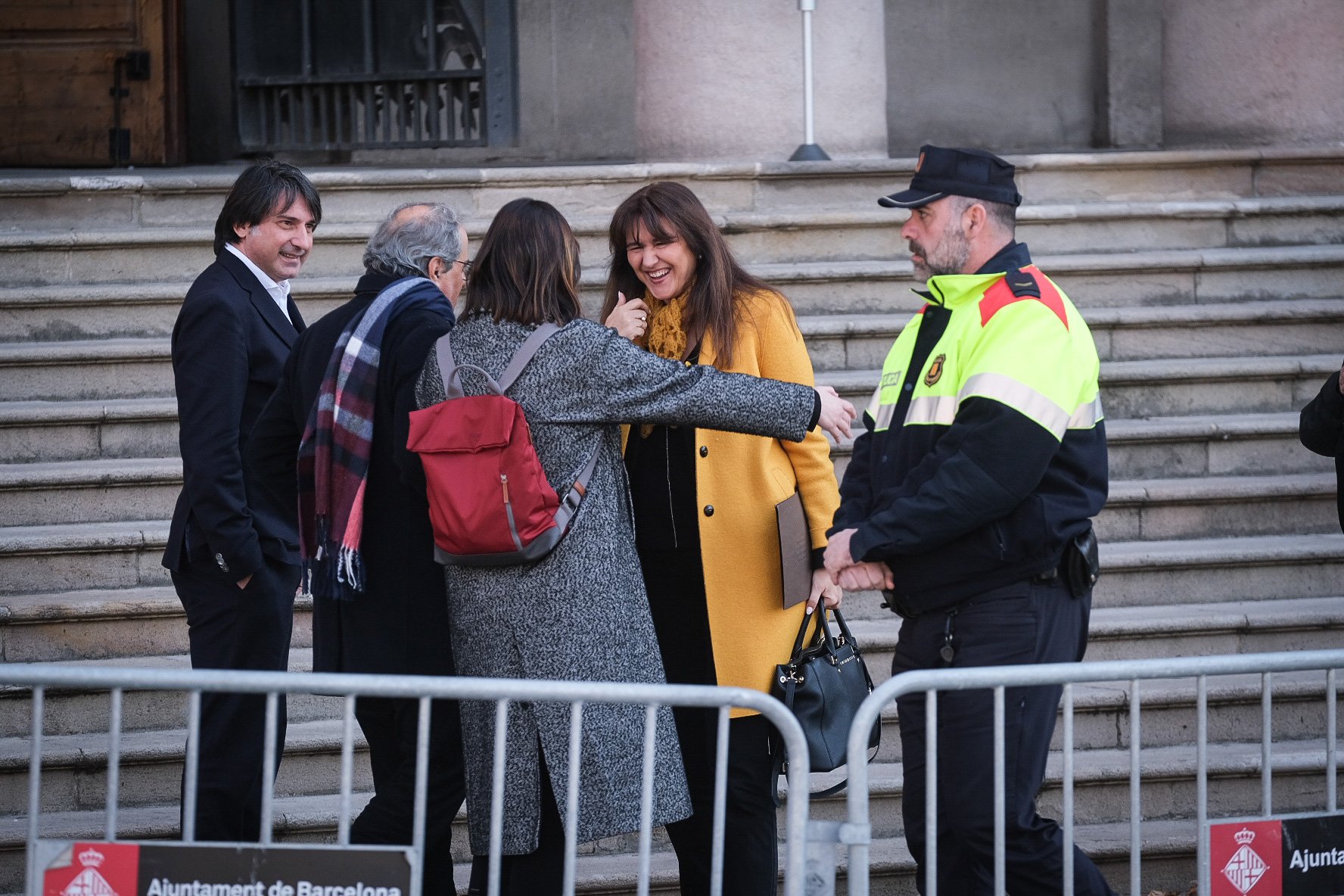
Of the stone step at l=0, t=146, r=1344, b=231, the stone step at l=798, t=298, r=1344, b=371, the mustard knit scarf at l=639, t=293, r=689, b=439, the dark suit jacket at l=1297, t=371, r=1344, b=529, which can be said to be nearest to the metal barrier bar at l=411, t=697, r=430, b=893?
the mustard knit scarf at l=639, t=293, r=689, b=439

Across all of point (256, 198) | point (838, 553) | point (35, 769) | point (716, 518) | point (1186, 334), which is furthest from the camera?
point (1186, 334)

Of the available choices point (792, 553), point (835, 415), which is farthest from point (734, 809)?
point (835, 415)

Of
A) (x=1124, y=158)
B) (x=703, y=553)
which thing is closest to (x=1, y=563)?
(x=703, y=553)

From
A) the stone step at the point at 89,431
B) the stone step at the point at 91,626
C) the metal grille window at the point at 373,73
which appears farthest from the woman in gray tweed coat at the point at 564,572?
the metal grille window at the point at 373,73

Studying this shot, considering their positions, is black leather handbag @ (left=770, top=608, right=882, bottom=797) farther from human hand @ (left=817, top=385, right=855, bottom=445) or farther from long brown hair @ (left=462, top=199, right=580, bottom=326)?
long brown hair @ (left=462, top=199, right=580, bottom=326)

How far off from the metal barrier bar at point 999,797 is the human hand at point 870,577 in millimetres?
462

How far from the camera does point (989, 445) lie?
321cm

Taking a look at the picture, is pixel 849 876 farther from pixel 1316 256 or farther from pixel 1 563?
pixel 1316 256

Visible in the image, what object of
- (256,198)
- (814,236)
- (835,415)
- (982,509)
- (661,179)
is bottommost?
(982,509)

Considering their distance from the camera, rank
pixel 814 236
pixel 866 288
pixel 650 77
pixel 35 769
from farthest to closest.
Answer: pixel 650 77 → pixel 814 236 → pixel 866 288 → pixel 35 769

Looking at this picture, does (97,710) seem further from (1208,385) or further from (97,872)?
(1208,385)

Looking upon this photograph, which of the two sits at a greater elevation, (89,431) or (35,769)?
(89,431)

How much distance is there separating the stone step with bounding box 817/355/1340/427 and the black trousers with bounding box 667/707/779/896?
2.55 meters

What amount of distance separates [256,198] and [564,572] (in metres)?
1.51
